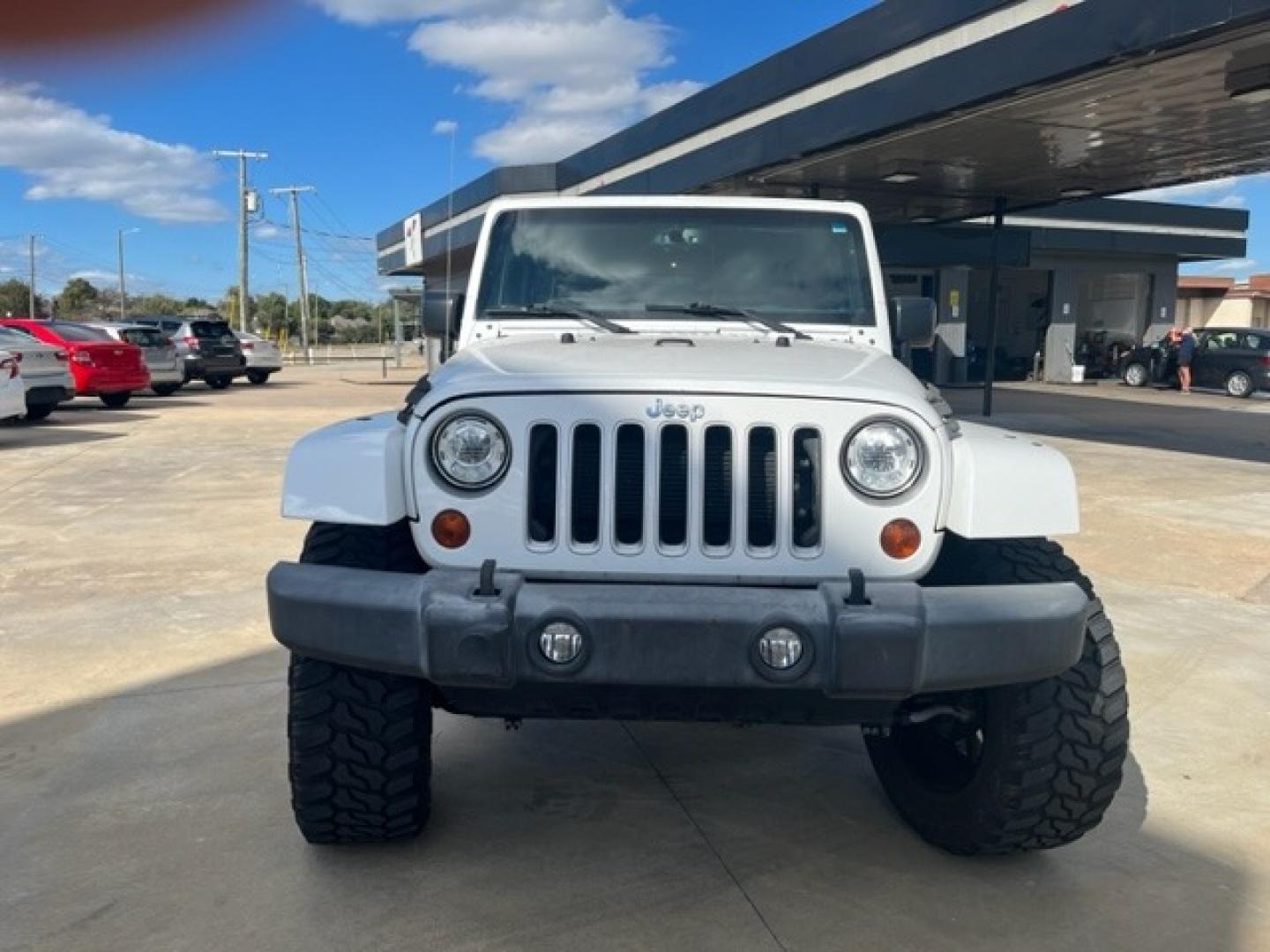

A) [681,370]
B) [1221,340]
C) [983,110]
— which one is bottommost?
[681,370]

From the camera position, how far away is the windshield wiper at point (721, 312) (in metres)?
3.87

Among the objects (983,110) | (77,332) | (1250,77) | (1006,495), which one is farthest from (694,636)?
(77,332)

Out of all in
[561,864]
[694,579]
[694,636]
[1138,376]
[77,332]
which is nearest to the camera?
[694,636]

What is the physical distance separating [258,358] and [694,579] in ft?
80.0

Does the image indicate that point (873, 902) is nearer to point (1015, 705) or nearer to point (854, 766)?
point (1015, 705)

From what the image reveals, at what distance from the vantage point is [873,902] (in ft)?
9.68

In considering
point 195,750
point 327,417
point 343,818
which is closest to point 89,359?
point 327,417

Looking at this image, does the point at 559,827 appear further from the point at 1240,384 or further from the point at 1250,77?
the point at 1240,384

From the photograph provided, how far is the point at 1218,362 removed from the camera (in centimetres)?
2475

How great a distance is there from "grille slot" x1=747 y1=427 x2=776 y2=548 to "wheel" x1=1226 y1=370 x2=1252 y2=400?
974 inches

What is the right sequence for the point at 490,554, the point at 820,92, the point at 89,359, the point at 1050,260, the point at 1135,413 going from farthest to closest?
the point at 1050,260 < the point at 1135,413 < the point at 89,359 < the point at 820,92 < the point at 490,554

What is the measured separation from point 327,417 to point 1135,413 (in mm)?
13756

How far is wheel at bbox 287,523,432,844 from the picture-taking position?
2.92 m

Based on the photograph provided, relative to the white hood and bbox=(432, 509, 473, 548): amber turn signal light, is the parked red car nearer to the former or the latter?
the white hood
